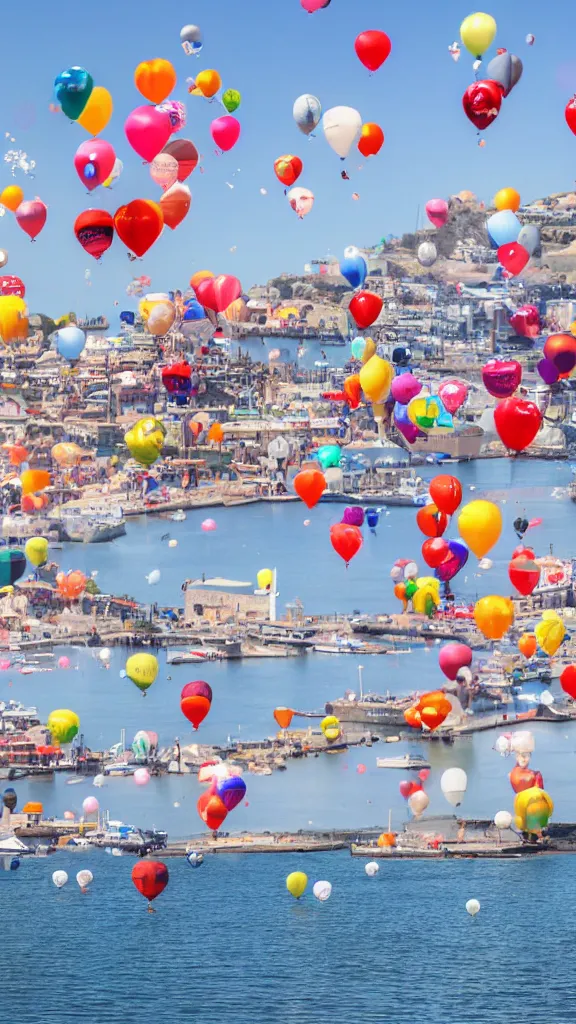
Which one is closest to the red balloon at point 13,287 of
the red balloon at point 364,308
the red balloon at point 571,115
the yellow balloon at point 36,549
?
the yellow balloon at point 36,549

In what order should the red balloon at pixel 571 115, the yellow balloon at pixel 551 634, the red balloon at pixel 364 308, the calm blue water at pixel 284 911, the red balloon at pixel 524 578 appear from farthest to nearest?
1. the yellow balloon at pixel 551 634
2. the red balloon at pixel 524 578
3. the red balloon at pixel 364 308
4. the calm blue water at pixel 284 911
5. the red balloon at pixel 571 115

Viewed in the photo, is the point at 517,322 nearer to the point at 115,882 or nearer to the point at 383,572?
the point at 115,882

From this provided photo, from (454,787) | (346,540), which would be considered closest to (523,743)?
(454,787)

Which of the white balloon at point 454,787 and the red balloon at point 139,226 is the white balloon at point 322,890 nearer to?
the white balloon at point 454,787

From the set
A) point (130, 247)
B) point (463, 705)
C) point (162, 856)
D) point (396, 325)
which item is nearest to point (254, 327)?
point (396, 325)

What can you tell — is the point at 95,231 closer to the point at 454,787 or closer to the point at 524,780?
the point at 454,787
